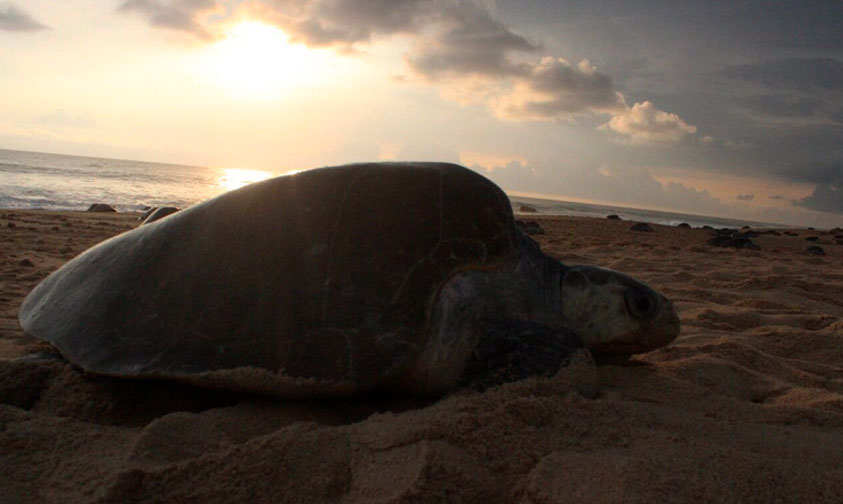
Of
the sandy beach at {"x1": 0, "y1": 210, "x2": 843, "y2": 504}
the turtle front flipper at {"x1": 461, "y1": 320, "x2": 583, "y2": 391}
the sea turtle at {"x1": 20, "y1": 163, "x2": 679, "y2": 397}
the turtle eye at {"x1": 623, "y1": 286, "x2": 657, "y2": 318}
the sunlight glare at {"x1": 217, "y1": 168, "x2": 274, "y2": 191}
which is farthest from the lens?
the sunlight glare at {"x1": 217, "y1": 168, "x2": 274, "y2": 191}

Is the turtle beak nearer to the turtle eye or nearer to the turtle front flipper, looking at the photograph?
the turtle eye

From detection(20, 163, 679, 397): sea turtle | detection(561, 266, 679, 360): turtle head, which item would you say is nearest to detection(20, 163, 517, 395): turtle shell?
detection(20, 163, 679, 397): sea turtle

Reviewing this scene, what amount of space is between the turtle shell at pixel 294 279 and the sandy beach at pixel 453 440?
0.17m

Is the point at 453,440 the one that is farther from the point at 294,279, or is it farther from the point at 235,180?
the point at 235,180

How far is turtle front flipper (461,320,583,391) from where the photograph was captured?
1.92 metres

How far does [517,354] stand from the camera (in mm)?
1991

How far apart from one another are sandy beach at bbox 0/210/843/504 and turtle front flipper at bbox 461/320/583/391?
0.07m

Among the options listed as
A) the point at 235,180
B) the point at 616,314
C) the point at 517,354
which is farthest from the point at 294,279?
the point at 235,180

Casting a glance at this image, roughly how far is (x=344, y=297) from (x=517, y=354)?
0.70 m

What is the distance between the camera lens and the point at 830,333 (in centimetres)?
337

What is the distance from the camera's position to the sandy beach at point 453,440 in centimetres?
131

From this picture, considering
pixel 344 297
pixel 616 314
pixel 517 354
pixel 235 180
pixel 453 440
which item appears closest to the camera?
pixel 453 440

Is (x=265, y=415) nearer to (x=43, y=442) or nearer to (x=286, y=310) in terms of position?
(x=286, y=310)

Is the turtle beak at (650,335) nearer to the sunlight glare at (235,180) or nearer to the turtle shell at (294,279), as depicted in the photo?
the turtle shell at (294,279)
